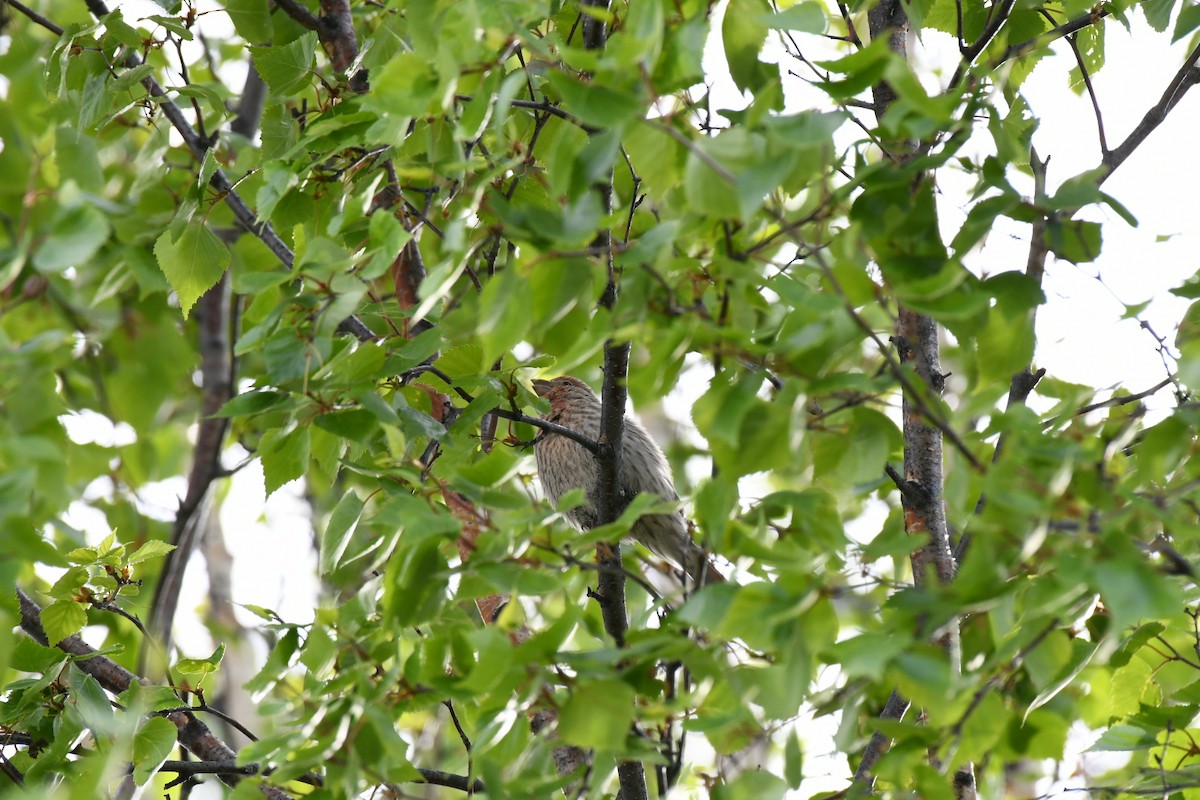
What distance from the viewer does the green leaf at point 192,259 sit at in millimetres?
3430

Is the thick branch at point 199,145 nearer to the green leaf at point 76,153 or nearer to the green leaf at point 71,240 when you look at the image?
the green leaf at point 76,153

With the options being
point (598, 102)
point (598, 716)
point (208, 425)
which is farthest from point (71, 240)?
point (208, 425)

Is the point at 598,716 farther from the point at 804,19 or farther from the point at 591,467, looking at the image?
the point at 591,467

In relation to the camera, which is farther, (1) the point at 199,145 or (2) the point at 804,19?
(1) the point at 199,145

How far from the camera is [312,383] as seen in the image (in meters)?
2.33

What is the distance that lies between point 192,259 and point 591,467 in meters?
2.68

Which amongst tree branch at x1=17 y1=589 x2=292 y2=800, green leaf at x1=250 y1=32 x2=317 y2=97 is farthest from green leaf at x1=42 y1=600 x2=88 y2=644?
green leaf at x1=250 y1=32 x2=317 y2=97

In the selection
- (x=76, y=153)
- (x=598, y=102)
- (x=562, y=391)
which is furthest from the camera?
(x=562, y=391)

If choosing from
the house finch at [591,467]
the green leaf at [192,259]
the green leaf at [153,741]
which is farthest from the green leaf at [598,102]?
the house finch at [591,467]

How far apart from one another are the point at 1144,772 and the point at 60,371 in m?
7.27

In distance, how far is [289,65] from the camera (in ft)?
11.0

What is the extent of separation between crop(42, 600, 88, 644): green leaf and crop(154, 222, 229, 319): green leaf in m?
0.92

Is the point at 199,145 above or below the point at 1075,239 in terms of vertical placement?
above

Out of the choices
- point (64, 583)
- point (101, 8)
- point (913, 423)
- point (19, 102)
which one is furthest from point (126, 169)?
point (913, 423)
